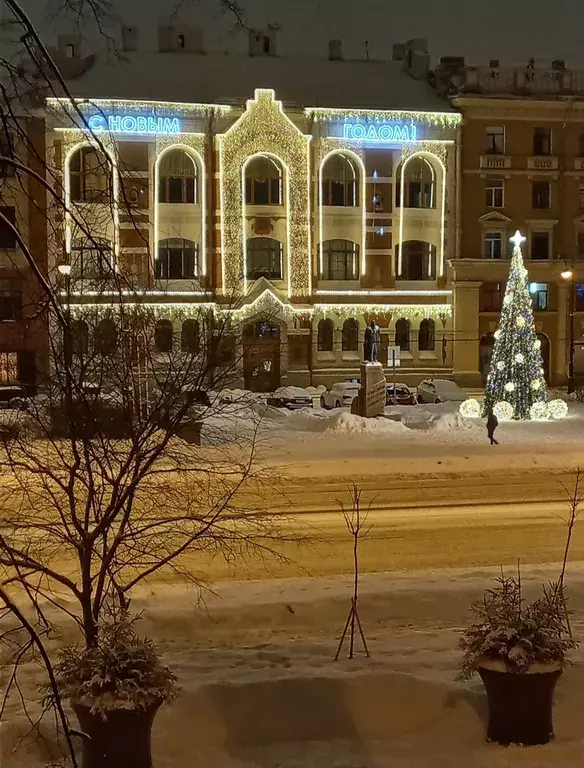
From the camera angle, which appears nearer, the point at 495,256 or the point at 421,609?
the point at 421,609

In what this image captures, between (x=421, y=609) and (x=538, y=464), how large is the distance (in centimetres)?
1155

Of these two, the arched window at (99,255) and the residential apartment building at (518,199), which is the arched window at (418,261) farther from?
the arched window at (99,255)

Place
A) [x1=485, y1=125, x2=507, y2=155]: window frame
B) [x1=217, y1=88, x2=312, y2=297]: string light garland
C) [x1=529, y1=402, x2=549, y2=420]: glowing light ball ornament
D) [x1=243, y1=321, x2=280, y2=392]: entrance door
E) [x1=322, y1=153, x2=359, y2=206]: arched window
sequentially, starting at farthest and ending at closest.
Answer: [x1=485, y1=125, x2=507, y2=155]: window frame
[x1=322, y1=153, x2=359, y2=206]: arched window
[x1=243, y1=321, x2=280, y2=392]: entrance door
[x1=217, y1=88, x2=312, y2=297]: string light garland
[x1=529, y1=402, x2=549, y2=420]: glowing light ball ornament

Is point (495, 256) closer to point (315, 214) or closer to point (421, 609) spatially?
point (315, 214)

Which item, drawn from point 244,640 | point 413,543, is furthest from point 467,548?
point 244,640

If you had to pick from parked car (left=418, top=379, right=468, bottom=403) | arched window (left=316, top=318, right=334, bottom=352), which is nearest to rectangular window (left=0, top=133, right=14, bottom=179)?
parked car (left=418, top=379, right=468, bottom=403)

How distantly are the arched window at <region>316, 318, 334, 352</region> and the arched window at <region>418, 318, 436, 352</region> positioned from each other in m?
5.35

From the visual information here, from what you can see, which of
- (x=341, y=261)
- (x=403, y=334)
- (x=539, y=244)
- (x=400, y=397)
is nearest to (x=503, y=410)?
(x=400, y=397)

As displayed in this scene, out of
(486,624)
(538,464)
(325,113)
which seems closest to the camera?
(486,624)

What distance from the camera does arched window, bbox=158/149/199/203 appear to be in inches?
1714

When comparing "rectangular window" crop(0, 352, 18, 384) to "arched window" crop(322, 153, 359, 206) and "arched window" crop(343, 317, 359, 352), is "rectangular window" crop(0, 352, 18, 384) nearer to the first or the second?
"arched window" crop(343, 317, 359, 352)

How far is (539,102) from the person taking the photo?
46.5 m

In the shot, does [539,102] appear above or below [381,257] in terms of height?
above

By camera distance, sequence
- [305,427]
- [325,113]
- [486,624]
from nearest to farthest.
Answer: [486,624] < [305,427] < [325,113]
